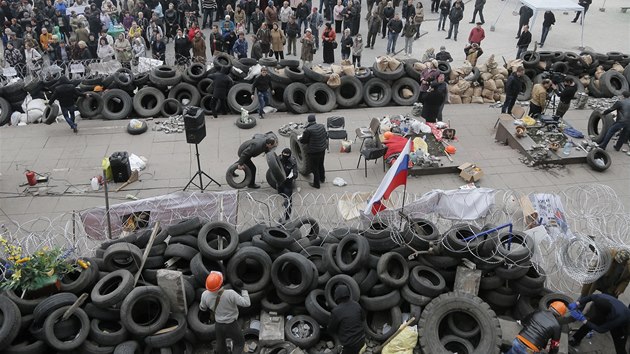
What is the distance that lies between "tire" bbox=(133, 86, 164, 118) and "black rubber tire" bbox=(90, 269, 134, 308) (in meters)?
8.27

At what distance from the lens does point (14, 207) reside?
1152cm

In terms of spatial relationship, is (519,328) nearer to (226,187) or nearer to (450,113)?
(226,187)

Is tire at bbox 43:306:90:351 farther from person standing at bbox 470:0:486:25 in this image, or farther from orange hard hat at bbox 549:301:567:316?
person standing at bbox 470:0:486:25

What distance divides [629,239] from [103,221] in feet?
30.8

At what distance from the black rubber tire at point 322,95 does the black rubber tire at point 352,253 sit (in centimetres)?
770

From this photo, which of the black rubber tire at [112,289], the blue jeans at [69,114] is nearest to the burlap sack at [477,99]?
the blue jeans at [69,114]

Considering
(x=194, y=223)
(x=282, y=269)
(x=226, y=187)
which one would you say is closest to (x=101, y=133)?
(x=226, y=187)

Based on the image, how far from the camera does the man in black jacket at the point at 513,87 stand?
1449 cm

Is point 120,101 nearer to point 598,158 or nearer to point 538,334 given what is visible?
point 538,334

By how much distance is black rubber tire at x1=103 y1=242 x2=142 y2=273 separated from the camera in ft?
26.8

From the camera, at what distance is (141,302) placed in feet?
26.3

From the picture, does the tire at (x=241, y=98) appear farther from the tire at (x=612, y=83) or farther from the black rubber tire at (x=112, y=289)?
the tire at (x=612, y=83)

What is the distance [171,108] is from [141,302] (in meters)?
8.76

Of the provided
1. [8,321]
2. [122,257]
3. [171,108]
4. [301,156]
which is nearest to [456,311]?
[122,257]
